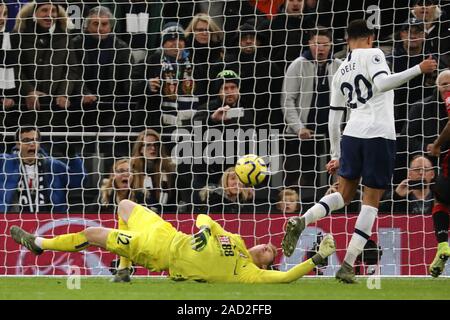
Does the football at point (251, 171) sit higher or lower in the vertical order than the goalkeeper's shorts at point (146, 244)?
higher

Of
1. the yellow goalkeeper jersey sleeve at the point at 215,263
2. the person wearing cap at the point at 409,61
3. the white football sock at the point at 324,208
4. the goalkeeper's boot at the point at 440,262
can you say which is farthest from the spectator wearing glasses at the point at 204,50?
the goalkeeper's boot at the point at 440,262

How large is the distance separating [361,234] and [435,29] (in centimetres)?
414

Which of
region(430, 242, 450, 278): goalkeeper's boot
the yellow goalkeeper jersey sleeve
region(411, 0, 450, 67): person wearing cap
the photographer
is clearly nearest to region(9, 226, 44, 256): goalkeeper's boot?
the yellow goalkeeper jersey sleeve

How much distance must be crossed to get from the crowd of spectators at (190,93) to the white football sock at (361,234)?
8.62ft

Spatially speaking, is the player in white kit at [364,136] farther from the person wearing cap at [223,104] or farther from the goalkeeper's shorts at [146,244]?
the person wearing cap at [223,104]

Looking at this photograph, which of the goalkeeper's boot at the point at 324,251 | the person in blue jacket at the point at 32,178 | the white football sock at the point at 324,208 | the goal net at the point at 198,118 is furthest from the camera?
the person in blue jacket at the point at 32,178

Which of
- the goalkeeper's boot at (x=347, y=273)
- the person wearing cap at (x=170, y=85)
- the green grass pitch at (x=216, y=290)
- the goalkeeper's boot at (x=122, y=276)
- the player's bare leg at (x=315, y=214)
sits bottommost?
the green grass pitch at (x=216, y=290)

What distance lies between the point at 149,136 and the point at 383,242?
278 centimetres

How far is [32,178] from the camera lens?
13055mm

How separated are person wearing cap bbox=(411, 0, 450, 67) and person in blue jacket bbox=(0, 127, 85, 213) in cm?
413

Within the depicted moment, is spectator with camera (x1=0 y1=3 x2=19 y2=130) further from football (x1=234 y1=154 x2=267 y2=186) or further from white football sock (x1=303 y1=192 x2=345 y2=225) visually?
white football sock (x1=303 y1=192 x2=345 y2=225)

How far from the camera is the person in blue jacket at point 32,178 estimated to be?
513 inches

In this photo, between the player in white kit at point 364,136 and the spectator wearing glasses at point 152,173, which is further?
the spectator wearing glasses at point 152,173

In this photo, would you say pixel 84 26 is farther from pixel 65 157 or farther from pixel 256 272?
pixel 256 272
